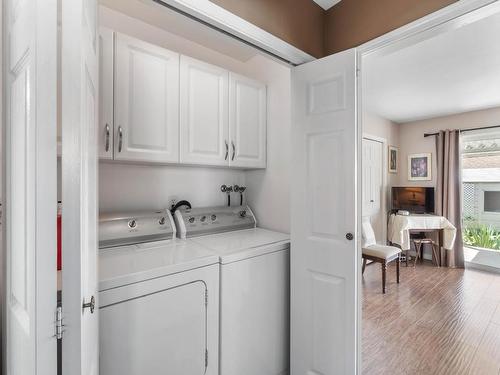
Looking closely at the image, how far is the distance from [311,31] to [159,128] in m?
1.16

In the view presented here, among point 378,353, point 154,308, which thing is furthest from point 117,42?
point 378,353

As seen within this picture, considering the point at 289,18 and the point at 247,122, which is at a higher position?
the point at 289,18

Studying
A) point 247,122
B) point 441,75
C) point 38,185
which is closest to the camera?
point 38,185

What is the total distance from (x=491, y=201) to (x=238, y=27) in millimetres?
5125

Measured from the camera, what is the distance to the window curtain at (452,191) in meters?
4.18

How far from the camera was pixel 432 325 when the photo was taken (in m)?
2.40

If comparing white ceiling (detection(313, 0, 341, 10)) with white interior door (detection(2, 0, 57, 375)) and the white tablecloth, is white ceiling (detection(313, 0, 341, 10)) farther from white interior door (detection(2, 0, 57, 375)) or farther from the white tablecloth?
the white tablecloth

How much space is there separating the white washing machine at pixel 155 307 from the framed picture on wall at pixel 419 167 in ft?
15.4

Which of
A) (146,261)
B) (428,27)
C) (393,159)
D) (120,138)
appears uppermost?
(428,27)

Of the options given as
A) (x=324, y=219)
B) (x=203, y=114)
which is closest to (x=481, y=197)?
(x=324, y=219)

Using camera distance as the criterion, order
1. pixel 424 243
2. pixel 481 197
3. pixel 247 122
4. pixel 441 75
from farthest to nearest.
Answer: pixel 424 243 < pixel 481 197 < pixel 441 75 < pixel 247 122

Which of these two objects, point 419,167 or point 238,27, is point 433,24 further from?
point 419,167

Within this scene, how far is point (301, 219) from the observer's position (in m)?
1.62

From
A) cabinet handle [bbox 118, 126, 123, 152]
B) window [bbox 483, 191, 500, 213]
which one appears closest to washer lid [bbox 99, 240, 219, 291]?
cabinet handle [bbox 118, 126, 123, 152]
